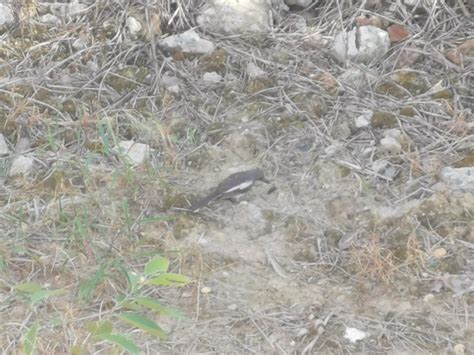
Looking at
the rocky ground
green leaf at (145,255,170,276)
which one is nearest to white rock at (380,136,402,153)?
the rocky ground

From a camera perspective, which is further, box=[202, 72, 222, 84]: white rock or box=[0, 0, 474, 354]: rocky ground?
box=[202, 72, 222, 84]: white rock

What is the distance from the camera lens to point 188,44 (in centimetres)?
303

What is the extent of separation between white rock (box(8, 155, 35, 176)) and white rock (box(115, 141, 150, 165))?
304 mm

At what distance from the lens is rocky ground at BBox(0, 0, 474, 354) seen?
202 centimetres

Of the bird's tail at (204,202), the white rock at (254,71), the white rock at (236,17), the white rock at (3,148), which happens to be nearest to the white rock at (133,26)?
the white rock at (236,17)

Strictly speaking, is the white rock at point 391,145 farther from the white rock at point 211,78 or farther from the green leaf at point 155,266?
the green leaf at point 155,266

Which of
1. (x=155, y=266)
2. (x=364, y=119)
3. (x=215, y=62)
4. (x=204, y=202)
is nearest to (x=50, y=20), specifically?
(x=215, y=62)

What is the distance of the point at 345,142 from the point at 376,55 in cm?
51

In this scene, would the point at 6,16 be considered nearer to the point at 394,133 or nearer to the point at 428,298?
the point at 394,133

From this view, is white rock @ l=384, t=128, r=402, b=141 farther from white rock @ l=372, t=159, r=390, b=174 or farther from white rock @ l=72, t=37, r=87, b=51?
white rock @ l=72, t=37, r=87, b=51

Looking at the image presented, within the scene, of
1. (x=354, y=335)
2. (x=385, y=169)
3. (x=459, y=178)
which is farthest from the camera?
(x=385, y=169)

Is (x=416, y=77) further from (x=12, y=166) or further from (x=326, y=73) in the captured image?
(x=12, y=166)

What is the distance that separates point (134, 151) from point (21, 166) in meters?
0.39

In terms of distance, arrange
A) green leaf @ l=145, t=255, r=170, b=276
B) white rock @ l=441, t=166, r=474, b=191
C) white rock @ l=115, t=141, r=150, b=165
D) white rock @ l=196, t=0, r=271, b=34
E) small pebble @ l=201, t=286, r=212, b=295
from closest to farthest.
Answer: green leaf @ l=145, t=255, r=170, b=276 < small pebble @ l=201, t=286, r=212, b=295 < white rock @ l=441, t=166, r=474, b=191 < white rock @ l=115, t=141, r=150, b=165 < white rock @ l=196, t=0, r=271, b=34
